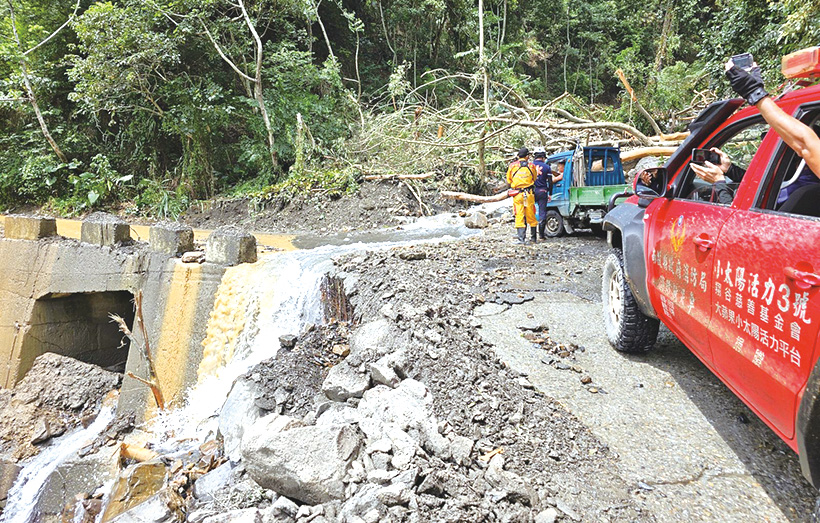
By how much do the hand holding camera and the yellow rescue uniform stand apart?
6747 millimetres

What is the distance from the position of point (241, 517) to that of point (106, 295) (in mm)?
8434

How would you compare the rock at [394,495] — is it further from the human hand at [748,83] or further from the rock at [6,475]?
the rock at [6,475]

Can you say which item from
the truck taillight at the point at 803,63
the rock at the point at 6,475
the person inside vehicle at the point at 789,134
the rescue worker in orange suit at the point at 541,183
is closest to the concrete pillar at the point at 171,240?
the rock at the point at 6,475

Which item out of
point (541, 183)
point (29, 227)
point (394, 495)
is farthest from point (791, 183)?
point (29, 227)

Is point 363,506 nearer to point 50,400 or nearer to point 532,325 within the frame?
point 532,325

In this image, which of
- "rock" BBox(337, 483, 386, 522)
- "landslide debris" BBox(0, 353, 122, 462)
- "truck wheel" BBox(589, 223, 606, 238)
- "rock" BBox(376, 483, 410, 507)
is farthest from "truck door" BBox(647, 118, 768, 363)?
"landslide debris" BBox(0, 353, 122, 462)

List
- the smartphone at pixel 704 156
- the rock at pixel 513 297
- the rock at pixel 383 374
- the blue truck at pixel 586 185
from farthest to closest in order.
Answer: the blue truck at pixel 586 185 → the rock at pixel 513 297 → the rock at pixel 383 374 → the smartphone at pixel 704 156

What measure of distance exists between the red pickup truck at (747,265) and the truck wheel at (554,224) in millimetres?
6238

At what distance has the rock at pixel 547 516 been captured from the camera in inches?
92.7

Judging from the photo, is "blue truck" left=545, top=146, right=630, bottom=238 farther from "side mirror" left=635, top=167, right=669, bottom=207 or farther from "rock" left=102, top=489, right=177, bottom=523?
"rock" left=102, top=489, right=177, bottom=523

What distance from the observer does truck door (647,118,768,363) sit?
2.62 meters

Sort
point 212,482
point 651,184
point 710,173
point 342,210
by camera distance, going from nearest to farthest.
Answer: point 710,173 → point 651,184 → point 212,482 → point 342,210

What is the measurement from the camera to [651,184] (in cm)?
349

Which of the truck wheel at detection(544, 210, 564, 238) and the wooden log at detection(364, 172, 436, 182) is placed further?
the wooden log at detection(364, 172, 436, 182)
